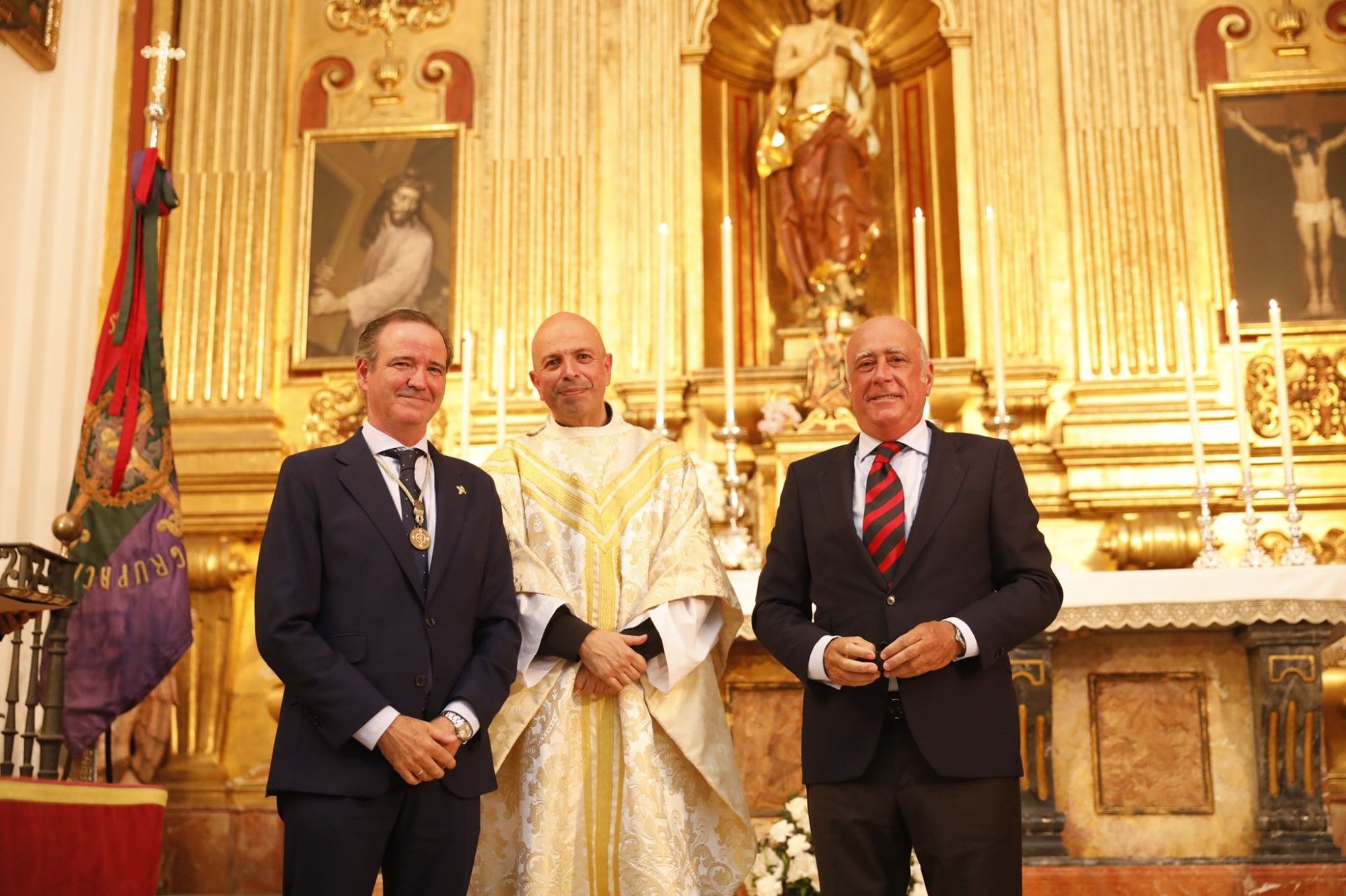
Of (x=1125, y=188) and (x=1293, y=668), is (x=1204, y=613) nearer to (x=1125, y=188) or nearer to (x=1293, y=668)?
(x=1293, y=668)

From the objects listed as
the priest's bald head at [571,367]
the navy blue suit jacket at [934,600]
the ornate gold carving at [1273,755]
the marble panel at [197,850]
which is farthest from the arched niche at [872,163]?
the navy blue suit jacket at [934,600]

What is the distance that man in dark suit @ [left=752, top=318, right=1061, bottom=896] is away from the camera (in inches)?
113

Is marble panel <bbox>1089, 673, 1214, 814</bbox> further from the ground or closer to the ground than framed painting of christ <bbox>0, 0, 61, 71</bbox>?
closer to the ground

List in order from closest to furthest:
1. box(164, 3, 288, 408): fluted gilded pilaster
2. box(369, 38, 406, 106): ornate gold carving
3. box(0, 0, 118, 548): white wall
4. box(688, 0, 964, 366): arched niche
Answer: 1. box(0, 0, 118, 548): white wall
2. box(164, 3, 288, 408): fluted gilded pilaster
3. box(688, 0, 964, 366): arched niche
4. box(369, 38, 406, 106): ornate gold carving

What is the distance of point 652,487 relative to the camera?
3436 millimetres

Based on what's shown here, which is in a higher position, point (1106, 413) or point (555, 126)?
point (555, 126)

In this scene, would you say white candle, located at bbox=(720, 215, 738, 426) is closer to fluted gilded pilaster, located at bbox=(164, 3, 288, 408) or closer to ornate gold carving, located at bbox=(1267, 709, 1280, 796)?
ornate gold carving, located at bbox=(1267, 709, 1280, 796)

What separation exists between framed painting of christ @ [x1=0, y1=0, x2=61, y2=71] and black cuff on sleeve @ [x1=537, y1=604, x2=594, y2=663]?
435cm

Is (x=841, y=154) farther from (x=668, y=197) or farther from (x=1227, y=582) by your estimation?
(x=1227, y=582)

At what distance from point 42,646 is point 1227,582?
370cm

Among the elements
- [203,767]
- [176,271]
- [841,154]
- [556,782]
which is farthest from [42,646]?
[841,154]

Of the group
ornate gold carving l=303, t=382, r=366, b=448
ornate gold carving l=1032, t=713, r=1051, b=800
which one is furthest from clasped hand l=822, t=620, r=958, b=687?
ornate gold carving l=303, t=382, r=366, b=448

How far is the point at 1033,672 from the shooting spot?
5027 millimetres

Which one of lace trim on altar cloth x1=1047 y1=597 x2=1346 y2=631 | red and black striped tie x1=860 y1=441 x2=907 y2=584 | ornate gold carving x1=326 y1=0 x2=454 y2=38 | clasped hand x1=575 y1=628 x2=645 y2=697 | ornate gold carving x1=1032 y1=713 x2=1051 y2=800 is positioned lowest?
ornate gold carving x1=1032 y1=713 x2=1051 y2=800
